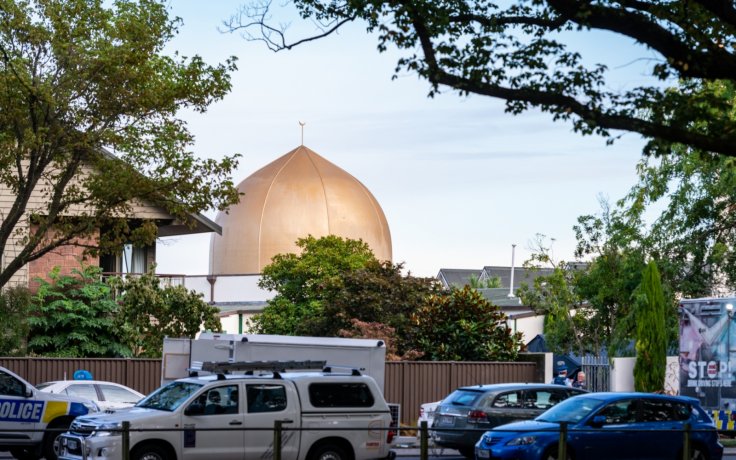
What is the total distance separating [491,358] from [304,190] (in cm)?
5358

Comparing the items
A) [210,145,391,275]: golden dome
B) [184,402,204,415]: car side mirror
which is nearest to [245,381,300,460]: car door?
[184,402,204,415]: car side mirror

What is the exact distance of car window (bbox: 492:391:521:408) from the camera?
77.1 feet

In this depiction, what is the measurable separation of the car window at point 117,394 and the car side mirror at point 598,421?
9572 millimetres

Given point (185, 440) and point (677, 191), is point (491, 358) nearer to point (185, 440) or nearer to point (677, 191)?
point (677, 191)

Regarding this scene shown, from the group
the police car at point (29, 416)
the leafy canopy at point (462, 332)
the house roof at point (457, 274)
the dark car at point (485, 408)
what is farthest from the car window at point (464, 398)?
the house roof at point (457, 274)

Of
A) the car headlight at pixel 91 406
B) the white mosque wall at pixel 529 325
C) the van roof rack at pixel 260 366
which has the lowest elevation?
the car headlight at pixel 91 406

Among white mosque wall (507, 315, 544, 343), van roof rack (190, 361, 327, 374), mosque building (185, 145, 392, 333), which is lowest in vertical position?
van roof rack (190, 361, 327, 374)

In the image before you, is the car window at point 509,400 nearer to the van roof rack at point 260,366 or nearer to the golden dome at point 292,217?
the van roof rack at point 260,366

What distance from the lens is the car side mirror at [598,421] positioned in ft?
64.0

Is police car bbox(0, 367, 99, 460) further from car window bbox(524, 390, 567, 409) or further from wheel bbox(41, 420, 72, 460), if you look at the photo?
car window bbox(524, 390, 567, 409)

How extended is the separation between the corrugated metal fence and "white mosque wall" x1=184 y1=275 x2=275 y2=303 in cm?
5033

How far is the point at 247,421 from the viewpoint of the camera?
18609mm

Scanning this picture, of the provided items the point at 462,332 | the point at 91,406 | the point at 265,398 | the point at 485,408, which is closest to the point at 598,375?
the point at 462,332

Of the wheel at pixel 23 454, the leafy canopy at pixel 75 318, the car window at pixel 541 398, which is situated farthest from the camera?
the leafy canopy at pixel 75 318
